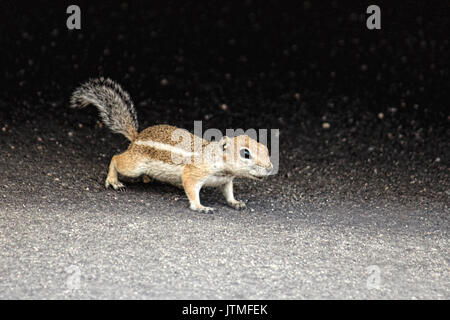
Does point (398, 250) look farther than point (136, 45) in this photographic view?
No

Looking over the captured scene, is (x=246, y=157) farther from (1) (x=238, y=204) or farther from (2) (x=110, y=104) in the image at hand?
(2) (x=110, y=104)

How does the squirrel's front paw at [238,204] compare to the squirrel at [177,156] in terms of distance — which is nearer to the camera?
the squirrel at [177,156]

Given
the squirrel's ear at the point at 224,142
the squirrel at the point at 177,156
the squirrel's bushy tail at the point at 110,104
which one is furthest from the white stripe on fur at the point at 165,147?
the squirrel's bushy tail at the point at 110,104

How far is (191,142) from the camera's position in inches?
143

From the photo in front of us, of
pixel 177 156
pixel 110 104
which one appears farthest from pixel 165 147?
pixel 110 104

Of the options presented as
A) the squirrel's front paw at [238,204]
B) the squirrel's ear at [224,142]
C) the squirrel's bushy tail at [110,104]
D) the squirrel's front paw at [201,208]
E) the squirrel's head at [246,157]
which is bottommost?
the squirrel's front paw at [201,208]

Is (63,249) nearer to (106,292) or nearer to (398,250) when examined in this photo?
(106,292)

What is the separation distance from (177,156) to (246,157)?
1.67ft

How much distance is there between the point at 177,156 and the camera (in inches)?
142

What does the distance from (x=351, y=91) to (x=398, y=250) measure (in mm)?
3200

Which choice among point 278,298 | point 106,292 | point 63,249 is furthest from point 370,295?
point 63,249

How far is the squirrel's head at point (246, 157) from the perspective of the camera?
3326mm

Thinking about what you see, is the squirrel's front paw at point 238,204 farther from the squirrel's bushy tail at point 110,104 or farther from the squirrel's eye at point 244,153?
the squirrel's bushy tail at point 110,104

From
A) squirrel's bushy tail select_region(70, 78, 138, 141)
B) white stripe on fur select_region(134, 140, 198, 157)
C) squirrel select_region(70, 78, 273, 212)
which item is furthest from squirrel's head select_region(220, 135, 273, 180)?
squirrel's bushy tail select_region(70, 78, 138, 141)
